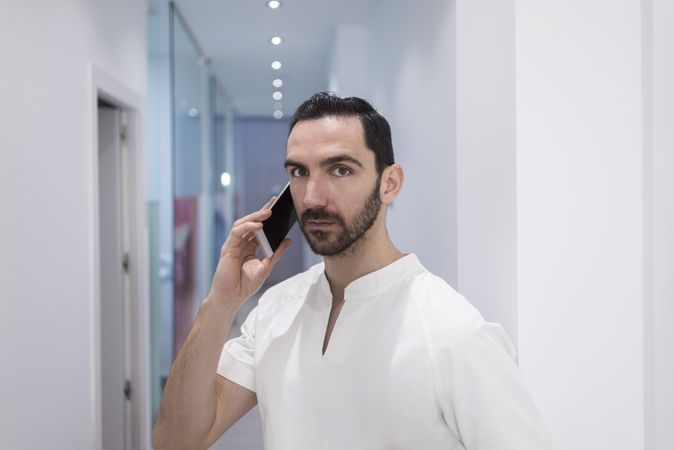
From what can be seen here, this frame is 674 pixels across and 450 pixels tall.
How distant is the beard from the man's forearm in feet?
0.83

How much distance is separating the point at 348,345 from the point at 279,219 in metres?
0.31

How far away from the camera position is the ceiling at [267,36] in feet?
14.5

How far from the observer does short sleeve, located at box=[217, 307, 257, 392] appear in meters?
1.36

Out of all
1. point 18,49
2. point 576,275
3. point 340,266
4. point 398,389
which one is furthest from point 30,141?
point 576,275

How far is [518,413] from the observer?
1007mm

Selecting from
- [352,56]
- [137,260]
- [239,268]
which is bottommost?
[137,260]

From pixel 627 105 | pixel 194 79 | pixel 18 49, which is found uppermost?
pixel 194 79

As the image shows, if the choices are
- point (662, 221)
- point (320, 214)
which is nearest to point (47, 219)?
point (320, 214)

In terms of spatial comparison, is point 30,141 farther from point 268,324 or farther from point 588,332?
point 588,332

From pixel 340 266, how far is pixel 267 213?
0.63ft

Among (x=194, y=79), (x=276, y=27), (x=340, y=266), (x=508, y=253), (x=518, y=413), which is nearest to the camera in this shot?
(x=518, y=413)

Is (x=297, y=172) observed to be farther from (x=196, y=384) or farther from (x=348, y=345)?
(x=196, y=384)

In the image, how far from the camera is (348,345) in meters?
1.18

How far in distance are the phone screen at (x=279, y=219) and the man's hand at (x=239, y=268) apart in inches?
0.8
